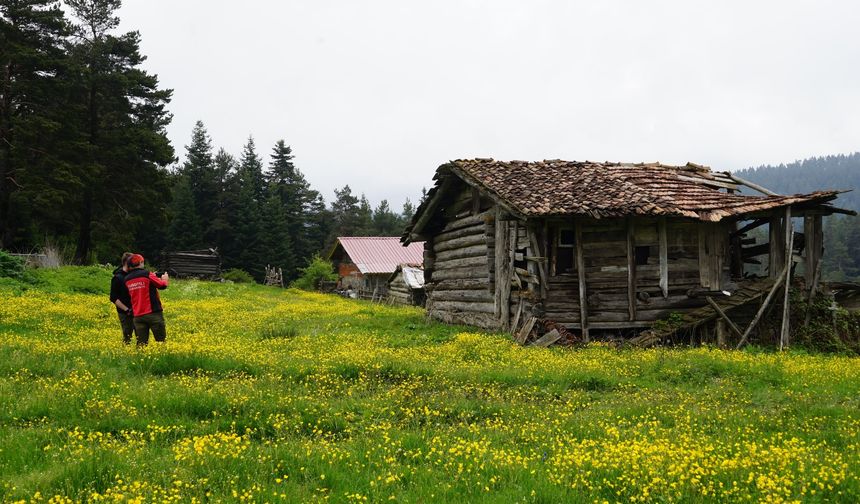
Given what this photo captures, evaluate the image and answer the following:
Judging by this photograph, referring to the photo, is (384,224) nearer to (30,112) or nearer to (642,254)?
(30,112)

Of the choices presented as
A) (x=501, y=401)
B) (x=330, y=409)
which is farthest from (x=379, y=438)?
(x=501, y=401)

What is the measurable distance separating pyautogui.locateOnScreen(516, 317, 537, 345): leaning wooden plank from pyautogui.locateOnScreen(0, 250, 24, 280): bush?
20722 millimetres

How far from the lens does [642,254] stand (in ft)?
57.8

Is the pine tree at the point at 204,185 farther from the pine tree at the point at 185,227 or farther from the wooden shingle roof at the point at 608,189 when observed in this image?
the wooden shingle roof at the point at 608,189

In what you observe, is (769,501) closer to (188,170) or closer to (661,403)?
(661,403)

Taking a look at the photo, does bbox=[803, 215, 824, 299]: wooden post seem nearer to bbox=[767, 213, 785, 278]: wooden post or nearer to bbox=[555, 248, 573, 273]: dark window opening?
bbox=[767, 213, 785, 278]: wooden post

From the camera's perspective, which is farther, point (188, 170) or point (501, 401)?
point (188, 170)

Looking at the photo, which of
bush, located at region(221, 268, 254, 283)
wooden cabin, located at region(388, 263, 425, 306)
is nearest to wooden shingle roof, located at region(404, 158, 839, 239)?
wooden cabin, located at region(388, 263, 425, 306)

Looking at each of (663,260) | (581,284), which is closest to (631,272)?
(663,260)

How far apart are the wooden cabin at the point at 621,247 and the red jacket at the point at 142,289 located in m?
9.28

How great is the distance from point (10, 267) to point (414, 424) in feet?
77.6

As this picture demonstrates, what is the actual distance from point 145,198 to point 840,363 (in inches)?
1699

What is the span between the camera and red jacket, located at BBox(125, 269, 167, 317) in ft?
38.1

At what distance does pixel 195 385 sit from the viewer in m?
8.55
